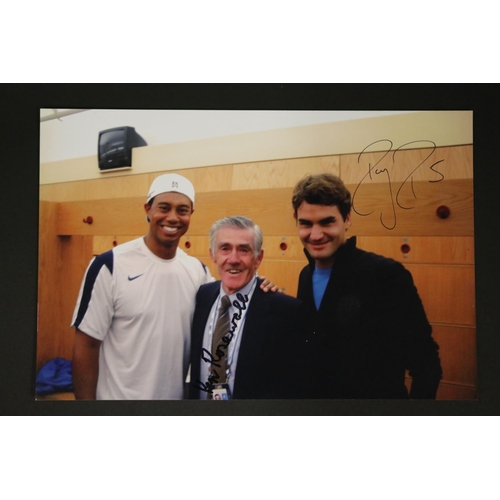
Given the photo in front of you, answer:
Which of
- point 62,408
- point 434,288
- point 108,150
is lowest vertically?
point 62,408

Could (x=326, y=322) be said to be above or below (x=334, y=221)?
below

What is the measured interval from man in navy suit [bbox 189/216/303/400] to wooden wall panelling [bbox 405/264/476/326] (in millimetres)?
575

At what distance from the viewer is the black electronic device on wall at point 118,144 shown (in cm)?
263

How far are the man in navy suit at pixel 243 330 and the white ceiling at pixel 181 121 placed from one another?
43cm

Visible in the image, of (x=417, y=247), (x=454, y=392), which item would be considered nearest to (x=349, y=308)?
(x=417, y=247)

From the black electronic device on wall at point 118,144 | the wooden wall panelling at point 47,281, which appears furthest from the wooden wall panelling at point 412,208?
the wooden wall panelling at point 47,281

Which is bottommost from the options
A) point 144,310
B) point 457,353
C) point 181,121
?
point 457,353

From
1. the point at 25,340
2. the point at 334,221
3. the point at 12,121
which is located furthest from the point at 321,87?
the point at 25,340

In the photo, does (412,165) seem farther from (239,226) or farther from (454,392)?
(454,392)

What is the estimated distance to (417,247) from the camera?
2559 mm

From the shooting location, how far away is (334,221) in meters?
2.57

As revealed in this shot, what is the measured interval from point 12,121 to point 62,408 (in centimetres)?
135

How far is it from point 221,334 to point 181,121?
3.28 ft

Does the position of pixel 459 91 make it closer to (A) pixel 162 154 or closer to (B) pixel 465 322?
(B) pixel 465 322
